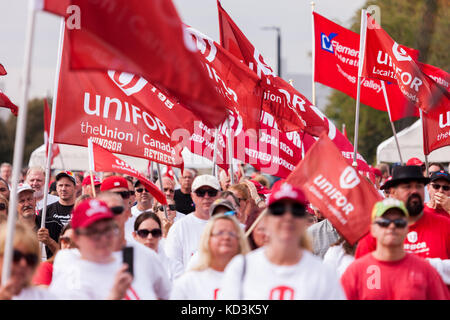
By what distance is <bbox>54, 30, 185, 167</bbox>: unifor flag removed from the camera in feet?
31.5

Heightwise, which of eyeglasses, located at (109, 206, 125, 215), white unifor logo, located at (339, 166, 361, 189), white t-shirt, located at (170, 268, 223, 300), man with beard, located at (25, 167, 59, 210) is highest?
man with beard, located at (25, 167, 59, 210)

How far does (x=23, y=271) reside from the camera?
5.16 metres

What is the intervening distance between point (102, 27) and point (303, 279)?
190 cm

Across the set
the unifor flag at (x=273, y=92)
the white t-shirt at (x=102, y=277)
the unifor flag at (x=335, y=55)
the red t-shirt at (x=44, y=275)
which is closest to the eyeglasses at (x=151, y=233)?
the red t-shirt at (x=44, y=275)

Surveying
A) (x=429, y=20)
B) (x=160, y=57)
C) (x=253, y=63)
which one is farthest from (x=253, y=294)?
(x=429, y=20)

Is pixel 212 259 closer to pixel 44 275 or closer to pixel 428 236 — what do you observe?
pixel 44 275

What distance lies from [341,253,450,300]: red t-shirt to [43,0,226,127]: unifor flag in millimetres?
1422

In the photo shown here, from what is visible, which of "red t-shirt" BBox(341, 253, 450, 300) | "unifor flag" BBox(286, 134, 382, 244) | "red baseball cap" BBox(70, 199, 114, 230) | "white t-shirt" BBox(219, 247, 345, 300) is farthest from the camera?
"unifor flag" BBox(286, 134, 382, 244)

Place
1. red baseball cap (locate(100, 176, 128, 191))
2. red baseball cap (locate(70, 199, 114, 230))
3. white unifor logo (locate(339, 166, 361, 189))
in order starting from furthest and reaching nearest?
red baseball cap (locate(100, 176, 128, 191)), white unifor logo (locate(339, 166, 361, 189)), red baseball cap (locate(70, 199, 114, 230))

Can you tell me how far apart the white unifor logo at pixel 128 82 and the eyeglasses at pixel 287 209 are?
520 cm

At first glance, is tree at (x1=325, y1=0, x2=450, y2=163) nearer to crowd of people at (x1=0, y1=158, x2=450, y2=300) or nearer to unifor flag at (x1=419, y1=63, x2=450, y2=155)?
unifor flag at (x1=419, y1=63, x2=450, y2=155)

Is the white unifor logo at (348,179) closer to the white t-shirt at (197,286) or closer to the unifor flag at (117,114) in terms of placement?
the white t-shirt at (197,286)

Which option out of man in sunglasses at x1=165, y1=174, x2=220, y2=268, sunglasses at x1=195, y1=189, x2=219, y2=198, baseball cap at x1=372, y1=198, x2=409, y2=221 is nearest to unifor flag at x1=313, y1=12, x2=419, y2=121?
sunglasses at x1=195, y1=189, x2=219, y2=198

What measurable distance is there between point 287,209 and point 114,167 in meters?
4.69
